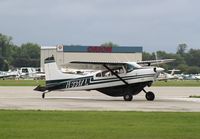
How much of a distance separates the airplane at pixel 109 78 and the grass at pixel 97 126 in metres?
13.5

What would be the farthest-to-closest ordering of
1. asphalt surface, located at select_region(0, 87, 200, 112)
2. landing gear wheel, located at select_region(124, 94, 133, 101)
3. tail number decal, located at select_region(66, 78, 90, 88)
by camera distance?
tail number decal, located at select_region(66, 78, 90, 88) → landing gear wheel, located at select_region(124, 94, 133, 101) → asphalt surface, located at select_region(0, 87, 200, 112)

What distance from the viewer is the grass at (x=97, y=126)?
46.2ft

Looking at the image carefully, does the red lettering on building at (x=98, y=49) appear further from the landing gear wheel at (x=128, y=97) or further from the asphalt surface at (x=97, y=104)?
the landing gear wheel at (x=128, y=97)

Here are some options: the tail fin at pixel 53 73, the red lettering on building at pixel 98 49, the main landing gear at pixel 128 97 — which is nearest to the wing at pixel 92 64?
the tail fin at pixel 53 73

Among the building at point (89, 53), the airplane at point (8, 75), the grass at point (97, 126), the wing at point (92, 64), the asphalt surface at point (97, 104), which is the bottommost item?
the asphalt surface at point (97, 104)

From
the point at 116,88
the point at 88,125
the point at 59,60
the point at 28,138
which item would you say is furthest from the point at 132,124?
the point at 59,60

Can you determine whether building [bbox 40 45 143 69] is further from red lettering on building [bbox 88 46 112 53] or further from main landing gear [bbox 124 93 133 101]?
main landing gear [bbox 124 93 133 101]

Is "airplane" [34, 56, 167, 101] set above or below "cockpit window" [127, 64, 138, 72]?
below

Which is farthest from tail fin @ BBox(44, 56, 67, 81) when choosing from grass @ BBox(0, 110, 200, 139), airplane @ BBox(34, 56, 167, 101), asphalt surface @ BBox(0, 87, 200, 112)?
grass @ BBox(0, 110, 200, 139)

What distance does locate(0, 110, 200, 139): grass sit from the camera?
14.1 meters

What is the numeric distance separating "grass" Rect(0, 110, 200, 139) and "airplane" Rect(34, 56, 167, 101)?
13544 millimetres

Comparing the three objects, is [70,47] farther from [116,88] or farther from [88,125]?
[88,125]

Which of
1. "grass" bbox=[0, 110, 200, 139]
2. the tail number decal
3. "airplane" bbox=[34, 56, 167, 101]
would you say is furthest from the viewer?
the tail number decal

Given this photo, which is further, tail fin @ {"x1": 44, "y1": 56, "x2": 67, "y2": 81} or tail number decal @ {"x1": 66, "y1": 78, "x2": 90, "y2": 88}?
tail fin @ {"x1": 44, "y1": 56, "x2": 67, "y2": 81}
